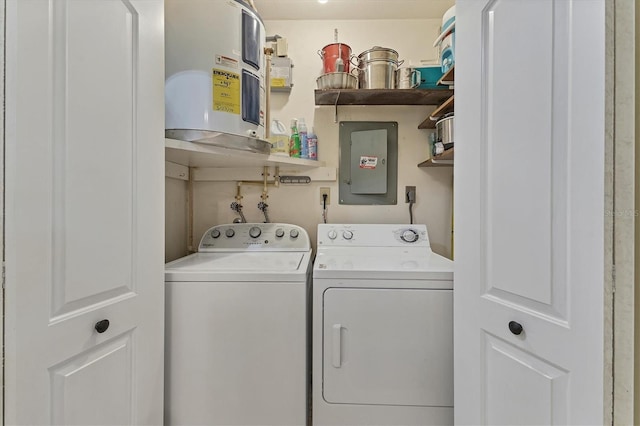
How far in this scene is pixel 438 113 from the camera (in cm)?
168

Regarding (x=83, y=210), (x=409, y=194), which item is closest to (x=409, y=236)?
(x=409, y=194)

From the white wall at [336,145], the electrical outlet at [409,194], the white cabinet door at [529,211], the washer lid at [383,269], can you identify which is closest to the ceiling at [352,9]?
the white wall at [336,145]

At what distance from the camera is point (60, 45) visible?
733mm

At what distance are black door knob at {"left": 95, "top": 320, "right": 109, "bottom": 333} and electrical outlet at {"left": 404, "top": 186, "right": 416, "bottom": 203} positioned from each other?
1.88 metres

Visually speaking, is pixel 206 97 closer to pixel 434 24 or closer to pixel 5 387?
pixel 5 387

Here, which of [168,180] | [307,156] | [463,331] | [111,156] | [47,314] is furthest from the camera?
[307,156]

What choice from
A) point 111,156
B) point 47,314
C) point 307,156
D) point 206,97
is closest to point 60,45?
point 111,156

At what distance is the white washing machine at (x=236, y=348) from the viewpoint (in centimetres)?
121

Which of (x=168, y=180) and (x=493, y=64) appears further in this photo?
(x=168, y=180)

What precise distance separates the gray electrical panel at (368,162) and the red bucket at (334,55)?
394 millimetres

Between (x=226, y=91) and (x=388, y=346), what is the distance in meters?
1.43

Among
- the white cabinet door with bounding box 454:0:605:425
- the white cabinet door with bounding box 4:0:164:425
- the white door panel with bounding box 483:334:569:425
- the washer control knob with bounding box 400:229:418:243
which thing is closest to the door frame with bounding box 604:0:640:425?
the white cabinet door with bounding box 454:0:605:425

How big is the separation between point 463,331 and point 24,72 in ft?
5.13

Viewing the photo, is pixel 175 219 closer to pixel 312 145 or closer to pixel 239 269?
pixel 239 269
